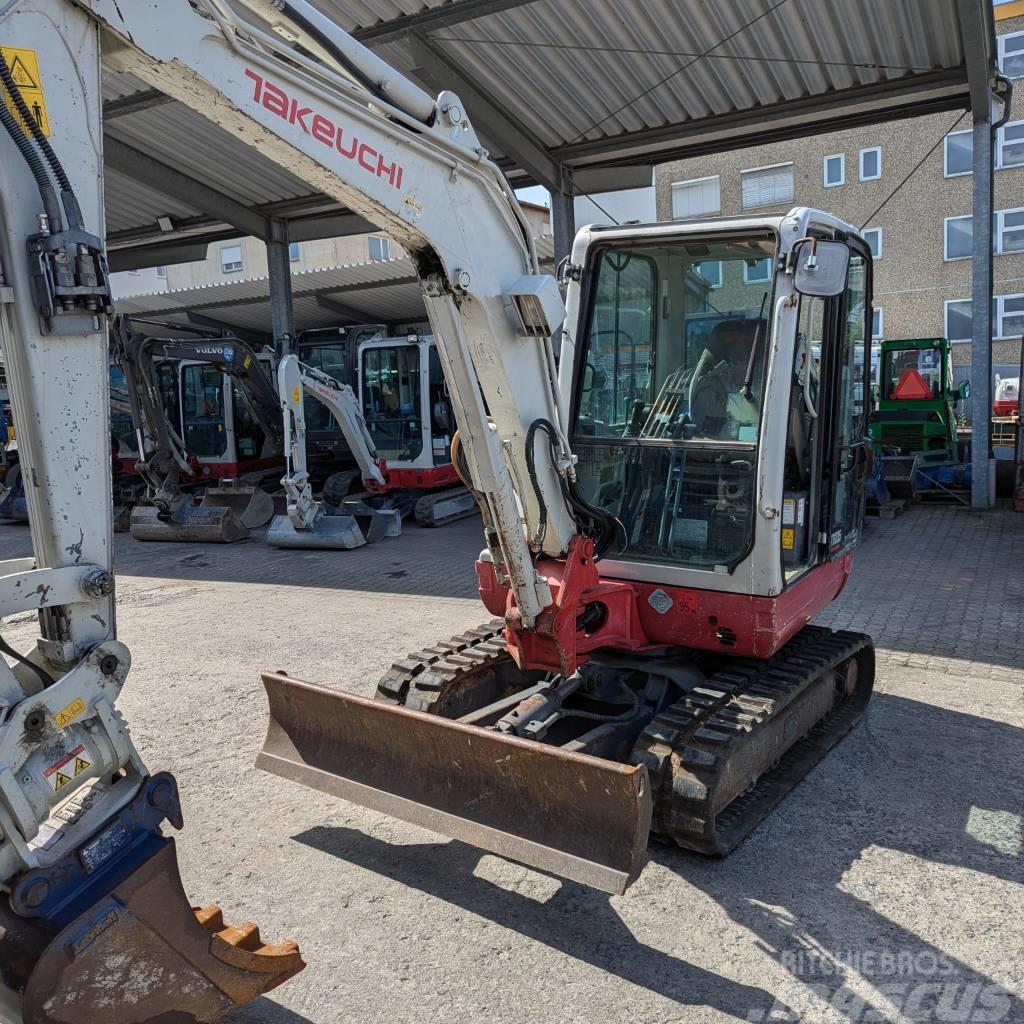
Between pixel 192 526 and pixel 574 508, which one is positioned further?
pixel 192 526

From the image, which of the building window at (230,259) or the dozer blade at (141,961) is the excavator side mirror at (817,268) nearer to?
the dozer blade at (141,961)

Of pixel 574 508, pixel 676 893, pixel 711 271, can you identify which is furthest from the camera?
pixel 711 271

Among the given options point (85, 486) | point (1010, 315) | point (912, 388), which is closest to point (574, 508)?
point (85, 486)

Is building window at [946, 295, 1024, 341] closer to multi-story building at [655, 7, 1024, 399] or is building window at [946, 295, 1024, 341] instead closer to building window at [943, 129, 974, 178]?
multi-story building at [655, 7, 1024, 399]

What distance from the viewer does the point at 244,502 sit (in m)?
13.8

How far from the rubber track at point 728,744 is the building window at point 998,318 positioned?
25.1 metres

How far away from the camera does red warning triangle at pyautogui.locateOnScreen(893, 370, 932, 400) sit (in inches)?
569

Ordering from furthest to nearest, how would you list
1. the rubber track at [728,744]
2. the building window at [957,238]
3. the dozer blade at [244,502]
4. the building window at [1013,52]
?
1. the building window at [957,238]
2. the building window at [1013,52]
3. the dozer blade at [244,502]
4. the rubber track at [728,744]

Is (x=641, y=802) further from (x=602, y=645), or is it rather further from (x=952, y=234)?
(x=952, y=234)

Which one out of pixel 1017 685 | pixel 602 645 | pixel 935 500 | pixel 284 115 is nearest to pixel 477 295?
pixel 284 115

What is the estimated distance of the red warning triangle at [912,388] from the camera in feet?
47.4

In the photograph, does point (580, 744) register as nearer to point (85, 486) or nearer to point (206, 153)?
point (85, 486)

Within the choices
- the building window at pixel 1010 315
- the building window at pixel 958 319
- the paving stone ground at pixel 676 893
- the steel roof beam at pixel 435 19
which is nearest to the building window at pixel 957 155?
the building window at pixel 958 319

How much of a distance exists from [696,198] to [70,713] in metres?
30.0
